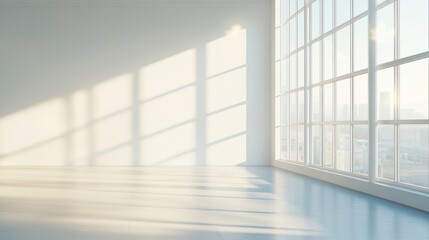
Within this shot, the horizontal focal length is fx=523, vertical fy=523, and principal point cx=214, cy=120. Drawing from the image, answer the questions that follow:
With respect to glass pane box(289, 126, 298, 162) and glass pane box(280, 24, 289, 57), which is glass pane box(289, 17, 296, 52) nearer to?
glass pane box(280, 24, 289, 57)

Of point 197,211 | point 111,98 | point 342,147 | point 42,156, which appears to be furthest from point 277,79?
point 197,211

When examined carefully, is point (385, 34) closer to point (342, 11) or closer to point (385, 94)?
point (385, 94)

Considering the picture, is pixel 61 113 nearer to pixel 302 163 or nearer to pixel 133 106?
pixel 133 106

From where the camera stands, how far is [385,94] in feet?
37.4

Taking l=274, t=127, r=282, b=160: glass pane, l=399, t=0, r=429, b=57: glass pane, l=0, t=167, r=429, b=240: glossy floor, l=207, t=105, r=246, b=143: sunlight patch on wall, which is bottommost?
l=0, t=167, r=429, b=240: glossy floor

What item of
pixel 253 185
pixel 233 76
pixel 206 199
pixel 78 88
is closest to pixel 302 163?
pixel 253 185

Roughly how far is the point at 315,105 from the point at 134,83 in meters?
8.35

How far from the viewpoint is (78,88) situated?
21484 mm

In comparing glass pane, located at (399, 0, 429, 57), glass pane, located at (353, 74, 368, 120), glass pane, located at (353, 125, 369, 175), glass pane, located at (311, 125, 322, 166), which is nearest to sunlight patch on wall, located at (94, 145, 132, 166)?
glass pane, located at (311, 125, 322, 166)

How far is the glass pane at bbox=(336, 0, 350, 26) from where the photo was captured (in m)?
13.7

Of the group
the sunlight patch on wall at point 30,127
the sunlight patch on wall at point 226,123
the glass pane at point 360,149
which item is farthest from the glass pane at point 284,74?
the sunlight patch on wall at point 30,127

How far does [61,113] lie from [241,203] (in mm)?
13351

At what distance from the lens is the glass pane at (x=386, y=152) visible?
1098 centimetres

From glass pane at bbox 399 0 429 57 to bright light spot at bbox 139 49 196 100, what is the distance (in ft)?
38.7
